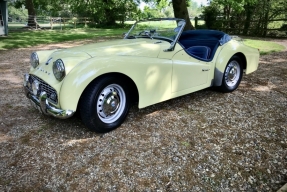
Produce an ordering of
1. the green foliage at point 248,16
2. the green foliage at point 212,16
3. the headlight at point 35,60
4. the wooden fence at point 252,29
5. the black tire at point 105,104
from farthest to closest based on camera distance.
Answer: the green foliage at point 212,16 → the green foliage at point 248,16 → the wooden fence at point 252,29 → the headlight at point 35,60 → the black tire at point 105,104

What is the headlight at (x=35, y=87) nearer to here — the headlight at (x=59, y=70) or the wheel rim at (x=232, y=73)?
the headlight at (x=59, y=70)

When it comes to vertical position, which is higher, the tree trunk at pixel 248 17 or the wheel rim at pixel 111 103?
the tree trunk at pixel 248 17

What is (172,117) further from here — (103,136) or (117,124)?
(103,136)

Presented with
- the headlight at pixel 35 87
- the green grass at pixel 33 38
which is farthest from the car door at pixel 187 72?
the green grass at pixel 33 38

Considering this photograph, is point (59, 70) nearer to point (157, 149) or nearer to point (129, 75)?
point (129, 75)

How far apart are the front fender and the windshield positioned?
568 millimetres

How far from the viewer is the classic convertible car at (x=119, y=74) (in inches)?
101

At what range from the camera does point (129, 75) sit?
2.83m

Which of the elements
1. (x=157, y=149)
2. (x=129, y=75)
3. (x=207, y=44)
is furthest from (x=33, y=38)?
(x=157, y=149)

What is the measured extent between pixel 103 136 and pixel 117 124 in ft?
0.84

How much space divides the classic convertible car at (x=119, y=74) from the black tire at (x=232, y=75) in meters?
0.20

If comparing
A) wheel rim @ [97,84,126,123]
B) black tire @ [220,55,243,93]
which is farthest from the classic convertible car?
black tire @ [220,55,243,93]

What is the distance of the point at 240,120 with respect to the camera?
10.9ft

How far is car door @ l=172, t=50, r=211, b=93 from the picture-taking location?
10.9ft
